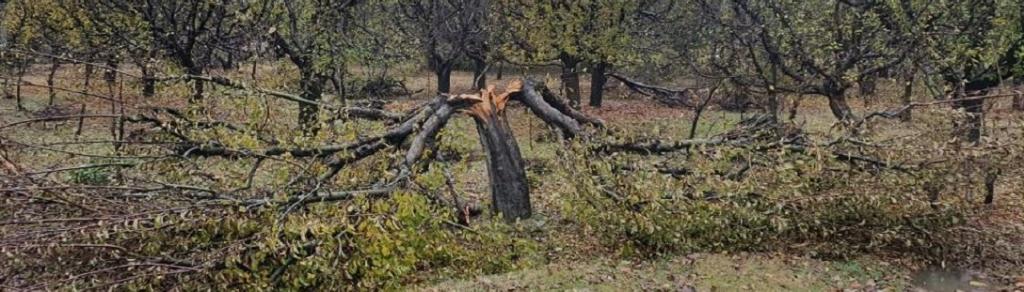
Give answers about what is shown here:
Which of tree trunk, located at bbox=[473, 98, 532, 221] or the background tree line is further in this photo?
the background tree line

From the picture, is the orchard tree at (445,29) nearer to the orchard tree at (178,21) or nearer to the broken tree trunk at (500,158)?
the orchard tree at (178,21)

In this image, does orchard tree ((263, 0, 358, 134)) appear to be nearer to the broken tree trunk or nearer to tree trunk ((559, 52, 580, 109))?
tree trunk ((559, 52, 580, 109))

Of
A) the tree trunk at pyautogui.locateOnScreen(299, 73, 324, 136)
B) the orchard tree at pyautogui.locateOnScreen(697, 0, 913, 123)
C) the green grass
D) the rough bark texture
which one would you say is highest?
the orchard tree at pyautogui.locateOnScreen(697, 0, 913, 123)

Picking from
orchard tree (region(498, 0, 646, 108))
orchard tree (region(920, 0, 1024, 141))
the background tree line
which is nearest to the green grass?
the background tree line

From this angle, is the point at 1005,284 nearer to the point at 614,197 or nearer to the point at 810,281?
the point at 810,281

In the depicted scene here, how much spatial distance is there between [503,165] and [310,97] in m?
7.20

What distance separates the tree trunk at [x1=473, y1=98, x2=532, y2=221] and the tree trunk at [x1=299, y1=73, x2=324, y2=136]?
1.78 metres

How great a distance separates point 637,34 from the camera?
22.3 meters

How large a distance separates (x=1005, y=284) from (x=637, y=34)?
1605 cm

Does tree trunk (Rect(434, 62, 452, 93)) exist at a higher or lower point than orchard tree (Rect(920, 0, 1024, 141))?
lower

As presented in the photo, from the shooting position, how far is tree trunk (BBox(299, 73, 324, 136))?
8.20 metres

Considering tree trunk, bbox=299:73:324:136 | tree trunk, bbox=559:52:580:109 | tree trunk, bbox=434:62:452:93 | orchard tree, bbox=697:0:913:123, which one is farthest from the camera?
tree trunk, bbox=434:62:452:93

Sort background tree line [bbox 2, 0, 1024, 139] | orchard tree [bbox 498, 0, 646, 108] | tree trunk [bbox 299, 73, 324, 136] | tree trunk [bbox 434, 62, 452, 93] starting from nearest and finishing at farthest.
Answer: tree trunk [bbox 299, 73, 324, 136] < background tree line [bbox 2, 0, 1024, 139] < orchard tree [bbox 498, 0, 646, 108] < tree trunk [bbox 434, 62, 452, 93]

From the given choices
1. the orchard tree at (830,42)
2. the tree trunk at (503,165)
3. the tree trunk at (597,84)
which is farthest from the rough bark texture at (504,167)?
the tree trunk at (597,84)
